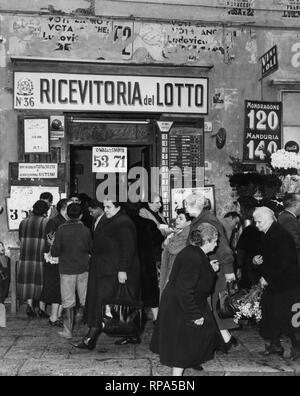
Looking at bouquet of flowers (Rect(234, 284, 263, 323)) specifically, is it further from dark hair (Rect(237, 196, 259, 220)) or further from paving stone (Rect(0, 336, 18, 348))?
paving stone (Rect(0, 336, 18, 348))

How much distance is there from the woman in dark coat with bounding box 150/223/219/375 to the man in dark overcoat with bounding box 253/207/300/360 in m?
1.27

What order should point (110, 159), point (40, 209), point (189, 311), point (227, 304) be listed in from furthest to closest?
1. point (110, 159)
2. point (40, 209)
3. point (227, 304)
4. point (189, 311)

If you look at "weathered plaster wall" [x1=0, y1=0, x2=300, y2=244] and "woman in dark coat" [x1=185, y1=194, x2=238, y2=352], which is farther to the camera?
"weathered plaster wall" [x1=0, y1=0, x2=300, y2=244]

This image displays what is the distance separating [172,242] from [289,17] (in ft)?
21.9

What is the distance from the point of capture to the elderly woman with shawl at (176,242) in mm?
6539

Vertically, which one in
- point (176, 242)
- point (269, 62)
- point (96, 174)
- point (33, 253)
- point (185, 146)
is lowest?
point (33, 253)

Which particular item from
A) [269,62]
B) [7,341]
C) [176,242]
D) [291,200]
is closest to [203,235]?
[176,242]

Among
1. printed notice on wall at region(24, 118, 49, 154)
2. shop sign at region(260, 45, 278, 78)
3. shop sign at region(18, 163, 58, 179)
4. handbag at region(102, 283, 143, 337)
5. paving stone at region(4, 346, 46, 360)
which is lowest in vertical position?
paving stone at region(4, 346, 46, 360)

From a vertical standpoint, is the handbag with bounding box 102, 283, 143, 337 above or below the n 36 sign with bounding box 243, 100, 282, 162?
below

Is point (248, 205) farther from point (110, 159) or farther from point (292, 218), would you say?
point (110, 159)

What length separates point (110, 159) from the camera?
10859mm

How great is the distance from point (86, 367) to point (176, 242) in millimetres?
1670

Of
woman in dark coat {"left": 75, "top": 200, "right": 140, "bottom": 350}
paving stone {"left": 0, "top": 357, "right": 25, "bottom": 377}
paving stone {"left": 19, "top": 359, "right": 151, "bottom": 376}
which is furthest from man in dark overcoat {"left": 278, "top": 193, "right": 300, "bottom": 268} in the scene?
paving stone {"left": 0, "top": 357, "right": 25, "bottom": 377}

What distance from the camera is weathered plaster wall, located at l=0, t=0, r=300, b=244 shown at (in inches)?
415
